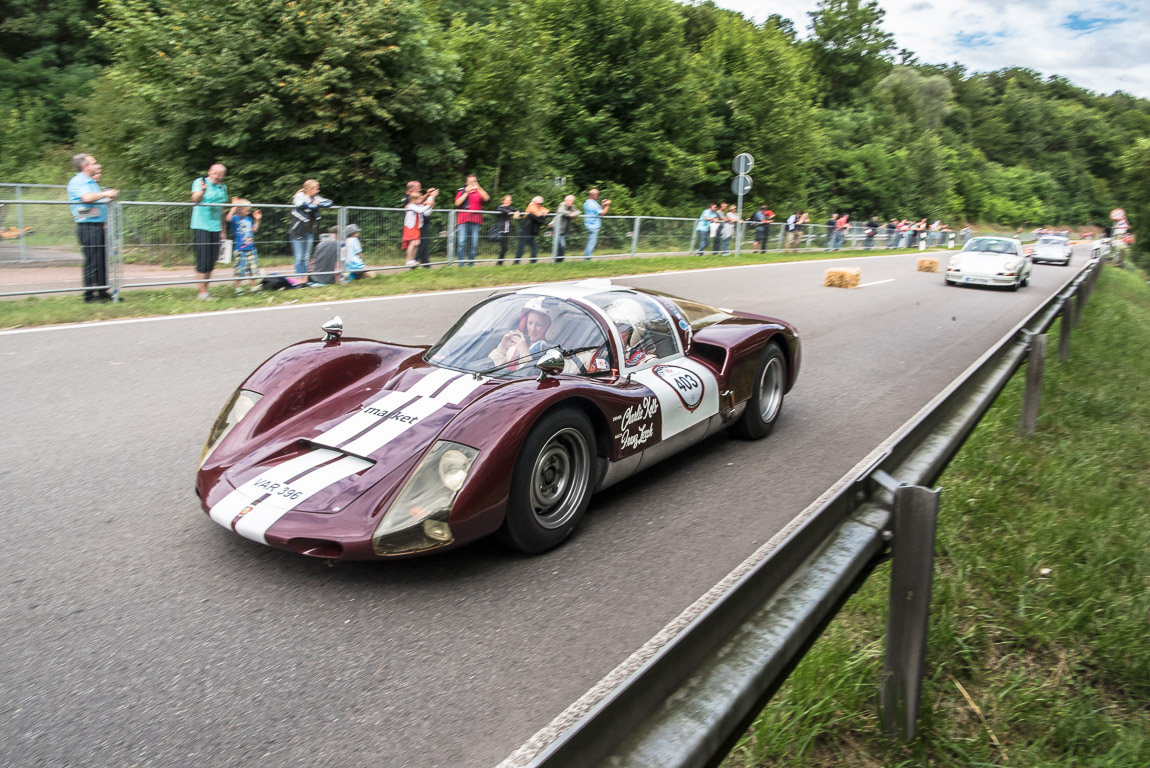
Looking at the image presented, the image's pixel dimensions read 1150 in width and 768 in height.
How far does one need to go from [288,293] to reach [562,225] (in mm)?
7765

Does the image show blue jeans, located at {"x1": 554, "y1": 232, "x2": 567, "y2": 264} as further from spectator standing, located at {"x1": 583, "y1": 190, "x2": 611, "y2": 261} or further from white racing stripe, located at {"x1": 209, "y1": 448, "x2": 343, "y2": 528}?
white racing stripe, located at {"x1": 209, "y1": 448, "x2": 343, "y2": 528}

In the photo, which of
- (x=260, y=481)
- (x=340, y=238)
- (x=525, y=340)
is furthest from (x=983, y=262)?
(x=260, y=481)

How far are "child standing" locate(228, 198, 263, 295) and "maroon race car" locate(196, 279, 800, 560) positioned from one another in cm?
778

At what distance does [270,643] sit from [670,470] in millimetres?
2906

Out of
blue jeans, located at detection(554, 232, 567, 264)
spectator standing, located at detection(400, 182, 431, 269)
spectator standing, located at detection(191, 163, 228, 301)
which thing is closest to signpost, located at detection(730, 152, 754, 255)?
blue jeans, located at detection(554, 232, 567, 264)

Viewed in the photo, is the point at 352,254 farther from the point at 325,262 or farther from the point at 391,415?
the point at 391,415

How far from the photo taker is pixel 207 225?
11641 mm

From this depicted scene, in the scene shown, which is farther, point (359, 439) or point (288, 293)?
point (288, 293)

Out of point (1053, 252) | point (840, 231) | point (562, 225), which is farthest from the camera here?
point (1053, 252)

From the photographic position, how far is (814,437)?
6.44 m

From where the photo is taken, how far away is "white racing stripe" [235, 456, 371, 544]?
12.0ft

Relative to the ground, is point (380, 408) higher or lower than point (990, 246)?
lower

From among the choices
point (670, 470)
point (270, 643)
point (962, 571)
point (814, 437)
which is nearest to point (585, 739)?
point (270, 643)

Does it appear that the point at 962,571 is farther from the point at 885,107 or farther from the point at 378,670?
the point at 885,107
